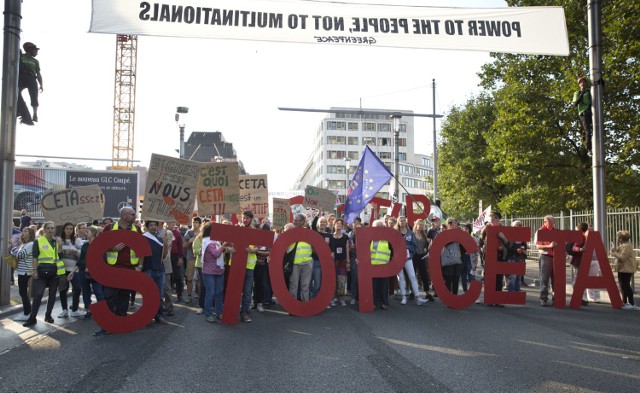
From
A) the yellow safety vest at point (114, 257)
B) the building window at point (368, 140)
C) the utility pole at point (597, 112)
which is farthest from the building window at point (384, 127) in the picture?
the yellow safety vest at point (114, 257)

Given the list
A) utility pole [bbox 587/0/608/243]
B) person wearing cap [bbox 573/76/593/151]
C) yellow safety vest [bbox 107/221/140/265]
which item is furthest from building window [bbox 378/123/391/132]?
yellow safety vest [bbox 107/221/140/265]

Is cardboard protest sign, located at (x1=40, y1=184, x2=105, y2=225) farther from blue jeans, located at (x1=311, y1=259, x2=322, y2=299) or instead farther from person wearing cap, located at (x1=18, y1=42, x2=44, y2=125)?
blue jeans, located at (x1=311, y1=259, x2=322, y2=299)

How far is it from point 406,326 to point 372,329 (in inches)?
24.4

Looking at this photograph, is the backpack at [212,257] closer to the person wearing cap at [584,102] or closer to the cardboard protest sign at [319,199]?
the person wearing cap at [584,102]

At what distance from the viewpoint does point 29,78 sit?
11.8 meters

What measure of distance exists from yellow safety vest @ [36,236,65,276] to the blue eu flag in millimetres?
9027

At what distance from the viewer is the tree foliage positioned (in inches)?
766

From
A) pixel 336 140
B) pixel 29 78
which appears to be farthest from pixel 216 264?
pixel 336 140

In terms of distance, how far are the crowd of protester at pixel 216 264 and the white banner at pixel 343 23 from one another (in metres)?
3.47

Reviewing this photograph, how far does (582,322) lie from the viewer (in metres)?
9.12

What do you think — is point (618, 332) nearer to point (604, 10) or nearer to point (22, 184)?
point (604, 10)

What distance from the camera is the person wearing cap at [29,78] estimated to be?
461 inches

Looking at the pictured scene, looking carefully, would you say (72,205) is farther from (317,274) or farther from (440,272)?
(440,272)

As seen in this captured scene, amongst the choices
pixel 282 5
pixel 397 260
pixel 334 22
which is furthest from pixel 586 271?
pixel 282 5
